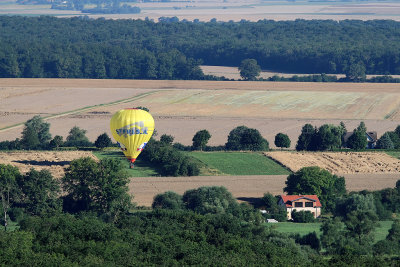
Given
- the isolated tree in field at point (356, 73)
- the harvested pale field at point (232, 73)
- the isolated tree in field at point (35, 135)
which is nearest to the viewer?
the isolated tree in field at point (35, 135)

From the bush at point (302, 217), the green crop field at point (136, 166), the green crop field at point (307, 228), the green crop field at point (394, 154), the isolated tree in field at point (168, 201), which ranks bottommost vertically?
the green crop field at point (307, 228)

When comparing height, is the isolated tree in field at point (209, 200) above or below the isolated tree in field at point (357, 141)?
below

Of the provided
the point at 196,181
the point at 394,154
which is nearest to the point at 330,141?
the point at 394,154

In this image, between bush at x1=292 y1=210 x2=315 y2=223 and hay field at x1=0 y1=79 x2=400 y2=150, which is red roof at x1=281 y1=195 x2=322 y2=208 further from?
hay field at x1=0 y1=79 x2=400 y2=150

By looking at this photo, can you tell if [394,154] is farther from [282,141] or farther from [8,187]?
[8,187]

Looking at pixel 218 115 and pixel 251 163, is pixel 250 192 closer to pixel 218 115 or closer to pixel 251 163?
pixel 251 163

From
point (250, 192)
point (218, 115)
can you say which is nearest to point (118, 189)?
point (250, 192)

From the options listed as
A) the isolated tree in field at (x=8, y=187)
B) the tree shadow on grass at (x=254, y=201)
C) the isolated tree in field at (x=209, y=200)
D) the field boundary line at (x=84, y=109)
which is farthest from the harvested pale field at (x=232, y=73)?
the isolated tree in field at (x=8, y=187)

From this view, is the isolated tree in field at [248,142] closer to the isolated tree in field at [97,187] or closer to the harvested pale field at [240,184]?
the harvested pale field at [240,184]

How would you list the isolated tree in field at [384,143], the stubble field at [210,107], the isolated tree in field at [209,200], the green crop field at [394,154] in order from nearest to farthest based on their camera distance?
the isolated tree in field at [209,200] < the stubble field at [210,107] < the green crop field at [394,154] < the isolated tree in field at [384,143]
